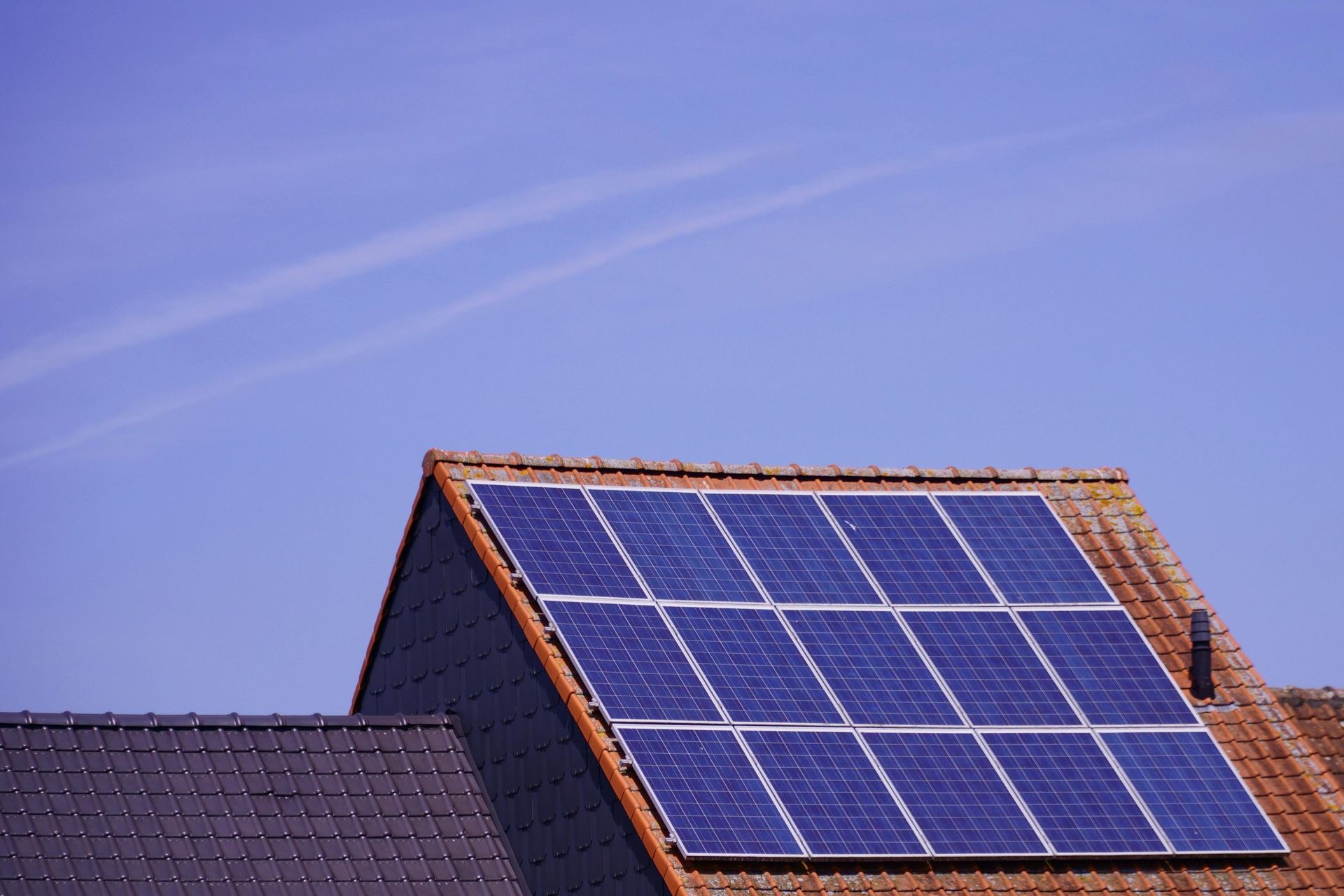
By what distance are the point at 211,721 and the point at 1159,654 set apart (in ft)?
30.6

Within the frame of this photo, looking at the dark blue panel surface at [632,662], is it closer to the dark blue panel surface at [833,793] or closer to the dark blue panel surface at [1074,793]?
the dark blue panel surface at [833,793]

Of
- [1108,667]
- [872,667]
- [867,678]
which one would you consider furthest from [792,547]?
[1108,667]

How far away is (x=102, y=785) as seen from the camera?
1969cm

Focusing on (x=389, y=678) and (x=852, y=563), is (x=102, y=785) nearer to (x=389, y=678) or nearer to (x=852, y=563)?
(x=389, y=678)

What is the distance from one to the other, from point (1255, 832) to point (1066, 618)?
292cm

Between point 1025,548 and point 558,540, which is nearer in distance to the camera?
point 558,540

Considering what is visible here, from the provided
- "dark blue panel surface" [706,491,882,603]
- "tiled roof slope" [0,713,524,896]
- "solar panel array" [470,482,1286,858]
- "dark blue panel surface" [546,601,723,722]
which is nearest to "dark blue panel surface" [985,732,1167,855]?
"solar panel array" [470,482,1286,858]

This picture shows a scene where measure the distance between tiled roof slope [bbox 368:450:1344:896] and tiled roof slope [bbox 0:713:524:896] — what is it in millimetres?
2004

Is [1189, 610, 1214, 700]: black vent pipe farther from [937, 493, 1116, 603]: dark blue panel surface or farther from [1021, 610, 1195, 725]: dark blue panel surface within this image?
[937, 493, 1116, 603]: dark blue panel surface

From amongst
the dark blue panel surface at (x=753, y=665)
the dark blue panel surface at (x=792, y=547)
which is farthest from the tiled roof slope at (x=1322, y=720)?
the dark blue panel surface at (x=753, y=665)

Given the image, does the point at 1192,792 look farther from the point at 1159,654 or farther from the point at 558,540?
the point at 558,540

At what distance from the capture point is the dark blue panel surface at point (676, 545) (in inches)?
827

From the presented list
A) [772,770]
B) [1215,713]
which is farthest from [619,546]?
[1215,713]

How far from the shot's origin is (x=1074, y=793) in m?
19.9
